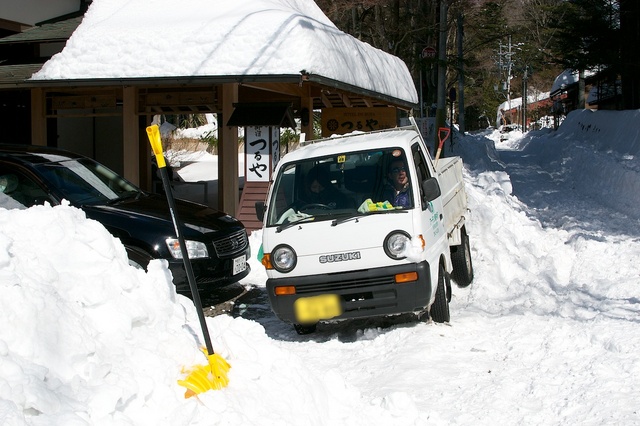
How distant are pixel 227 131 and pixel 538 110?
7169 centimetres

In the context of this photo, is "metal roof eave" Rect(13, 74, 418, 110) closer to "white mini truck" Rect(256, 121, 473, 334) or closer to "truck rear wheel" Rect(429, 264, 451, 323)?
"white mini truck" Rect(256, 121, 473, 334)

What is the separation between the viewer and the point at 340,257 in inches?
282

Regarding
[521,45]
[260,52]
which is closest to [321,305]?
[260,52]

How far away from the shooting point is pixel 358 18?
2831 centimetres

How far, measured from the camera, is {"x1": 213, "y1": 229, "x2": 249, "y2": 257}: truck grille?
8.81 m

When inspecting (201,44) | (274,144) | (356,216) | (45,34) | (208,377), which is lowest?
(208,377)

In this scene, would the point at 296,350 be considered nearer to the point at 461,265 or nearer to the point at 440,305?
the point at 440,305

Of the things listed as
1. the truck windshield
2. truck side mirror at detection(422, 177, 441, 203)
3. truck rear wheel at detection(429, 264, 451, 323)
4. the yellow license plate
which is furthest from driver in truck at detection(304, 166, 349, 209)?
truck rear wheel at detection(429, 264, 451, 323)

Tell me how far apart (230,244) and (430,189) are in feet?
9.10

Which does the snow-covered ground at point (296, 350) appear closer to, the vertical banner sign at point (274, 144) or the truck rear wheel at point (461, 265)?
the truck rear wheel at point (461, 265)

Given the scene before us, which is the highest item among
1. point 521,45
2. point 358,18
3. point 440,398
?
point 521,45

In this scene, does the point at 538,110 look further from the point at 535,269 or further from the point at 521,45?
the point at 535,269

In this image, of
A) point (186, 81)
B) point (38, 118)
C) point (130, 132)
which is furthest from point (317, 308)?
point (38, 118)

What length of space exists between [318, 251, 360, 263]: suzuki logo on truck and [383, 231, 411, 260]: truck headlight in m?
0.28
